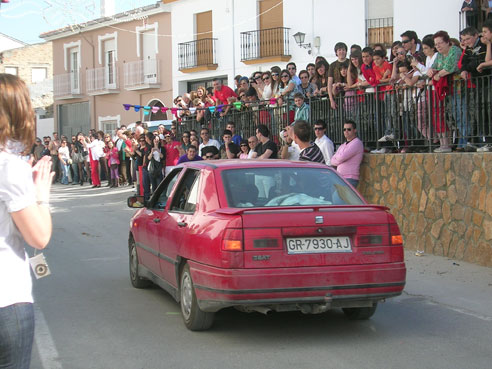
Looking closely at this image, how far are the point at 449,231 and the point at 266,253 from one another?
5.05m

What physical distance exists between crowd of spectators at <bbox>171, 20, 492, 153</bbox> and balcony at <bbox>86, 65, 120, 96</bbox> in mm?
22934

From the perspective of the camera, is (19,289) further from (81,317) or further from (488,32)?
(488,32)

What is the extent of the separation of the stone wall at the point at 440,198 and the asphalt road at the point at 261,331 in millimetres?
472

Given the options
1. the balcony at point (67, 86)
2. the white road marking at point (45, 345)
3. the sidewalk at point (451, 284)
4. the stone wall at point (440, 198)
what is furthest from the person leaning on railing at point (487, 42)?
the balcony at point (67, 86)

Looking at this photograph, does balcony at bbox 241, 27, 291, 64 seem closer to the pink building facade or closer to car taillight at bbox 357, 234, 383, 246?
the pink building facade

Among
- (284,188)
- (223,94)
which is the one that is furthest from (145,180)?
(284,188)

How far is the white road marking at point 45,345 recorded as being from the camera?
535 centimetres

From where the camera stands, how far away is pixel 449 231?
9.85 meters

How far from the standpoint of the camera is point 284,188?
21.1 feet

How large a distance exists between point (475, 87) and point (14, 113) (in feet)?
27.6

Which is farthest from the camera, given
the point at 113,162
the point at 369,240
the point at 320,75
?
the point at 113,162

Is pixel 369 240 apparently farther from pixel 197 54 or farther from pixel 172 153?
pixel 197 54

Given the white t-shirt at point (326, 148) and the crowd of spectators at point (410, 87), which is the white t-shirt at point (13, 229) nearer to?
the crowd of spectators at point (410, 87)

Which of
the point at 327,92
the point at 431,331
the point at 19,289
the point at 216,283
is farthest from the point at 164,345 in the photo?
the point at 327,92
